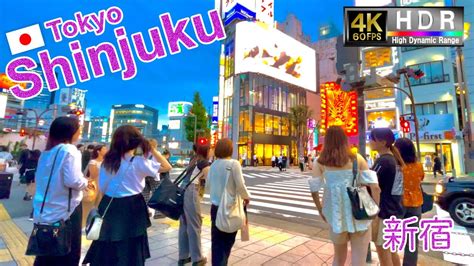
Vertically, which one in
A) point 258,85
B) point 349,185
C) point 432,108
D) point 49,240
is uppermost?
point 258,85

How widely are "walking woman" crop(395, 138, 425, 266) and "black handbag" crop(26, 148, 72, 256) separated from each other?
3706mm

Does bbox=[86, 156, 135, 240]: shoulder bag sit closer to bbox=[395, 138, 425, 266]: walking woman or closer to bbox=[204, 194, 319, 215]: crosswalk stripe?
bbox=[395, 138, 425, 266]: walking woman

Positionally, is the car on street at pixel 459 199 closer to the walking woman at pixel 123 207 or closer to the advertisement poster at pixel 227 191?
the advertisement poster at pixel 227 191

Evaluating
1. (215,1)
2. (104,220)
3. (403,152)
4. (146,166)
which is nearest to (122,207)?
(104,220)

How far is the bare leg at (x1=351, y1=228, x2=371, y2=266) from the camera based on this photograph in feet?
8.13

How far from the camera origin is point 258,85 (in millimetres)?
39156

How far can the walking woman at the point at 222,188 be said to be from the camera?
118 inches

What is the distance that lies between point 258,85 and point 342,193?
123 ft

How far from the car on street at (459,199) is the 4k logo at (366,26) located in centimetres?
435

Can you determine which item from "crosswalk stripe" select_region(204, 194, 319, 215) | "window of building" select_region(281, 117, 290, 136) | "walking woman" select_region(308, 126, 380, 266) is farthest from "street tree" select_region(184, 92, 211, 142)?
"walking woman" select_region(308, 126, 380, 266)

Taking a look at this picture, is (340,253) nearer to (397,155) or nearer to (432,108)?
(397,155)

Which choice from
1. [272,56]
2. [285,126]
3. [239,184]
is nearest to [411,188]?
[239,184]

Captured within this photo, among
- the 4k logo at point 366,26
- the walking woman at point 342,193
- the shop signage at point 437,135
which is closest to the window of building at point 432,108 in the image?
the shop signage at point 437,135

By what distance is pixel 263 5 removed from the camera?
144 ft
